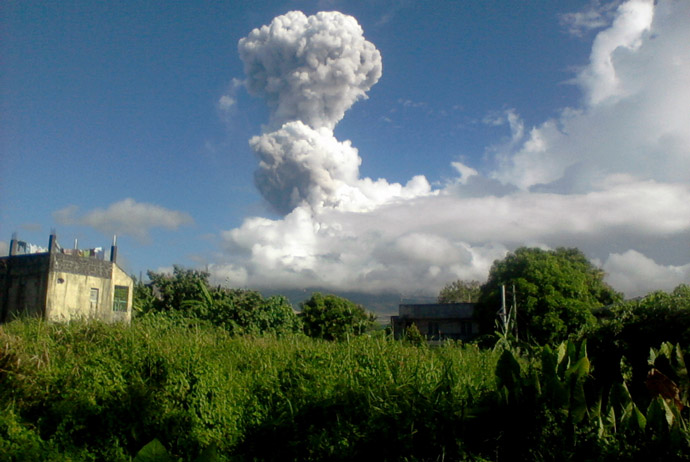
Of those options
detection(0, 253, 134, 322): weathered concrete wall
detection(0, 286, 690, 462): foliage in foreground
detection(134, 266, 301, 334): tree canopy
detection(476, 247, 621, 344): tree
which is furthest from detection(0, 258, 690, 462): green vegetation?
detection(476, 247, 621, 344): tree

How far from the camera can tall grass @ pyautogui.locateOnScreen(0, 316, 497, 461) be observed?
5.49 m

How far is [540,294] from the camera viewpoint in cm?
2928

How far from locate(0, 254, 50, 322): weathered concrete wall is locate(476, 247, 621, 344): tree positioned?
2030 cm

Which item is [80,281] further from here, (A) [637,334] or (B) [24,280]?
(A) [637,334]

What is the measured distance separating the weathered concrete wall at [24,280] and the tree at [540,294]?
20303mm

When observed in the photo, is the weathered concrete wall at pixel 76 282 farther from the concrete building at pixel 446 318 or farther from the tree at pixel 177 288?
the concrete building at pixel 446 318

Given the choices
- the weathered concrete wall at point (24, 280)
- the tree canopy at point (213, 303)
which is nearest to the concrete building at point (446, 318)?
the weathered concrete wall at point (24, 280)

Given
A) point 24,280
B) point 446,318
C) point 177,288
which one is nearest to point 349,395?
point 177,288

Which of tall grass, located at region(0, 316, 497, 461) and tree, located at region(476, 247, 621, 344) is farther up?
tree, located at region(476, 247, 621, 344)

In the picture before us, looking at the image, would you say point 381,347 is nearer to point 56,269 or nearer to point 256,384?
point 256,384

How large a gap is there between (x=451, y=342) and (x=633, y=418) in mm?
3976

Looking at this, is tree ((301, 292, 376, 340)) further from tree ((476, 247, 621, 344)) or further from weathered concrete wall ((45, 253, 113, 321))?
tree ((476, 247, 621, 344))

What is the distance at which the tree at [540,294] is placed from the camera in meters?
28.3

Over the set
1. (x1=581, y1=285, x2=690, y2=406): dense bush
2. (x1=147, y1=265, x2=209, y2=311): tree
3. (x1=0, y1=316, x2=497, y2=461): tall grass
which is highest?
(x1=147, y1=265, x2=209, y2=311): tree
